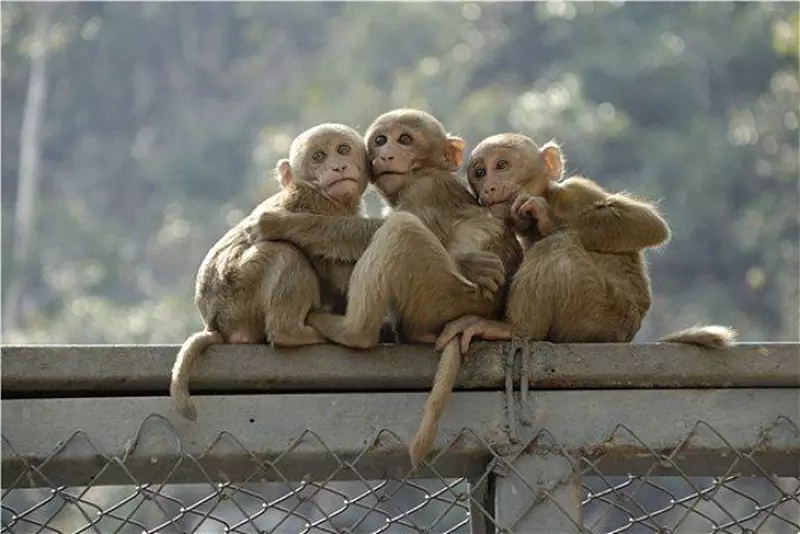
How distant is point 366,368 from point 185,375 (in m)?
0.63

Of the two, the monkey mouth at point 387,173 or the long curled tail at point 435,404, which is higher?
the monkey mouth at point 387,173

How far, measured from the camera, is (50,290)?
2584cm

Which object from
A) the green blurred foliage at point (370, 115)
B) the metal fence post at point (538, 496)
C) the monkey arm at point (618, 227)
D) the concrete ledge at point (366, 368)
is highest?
the monkey arm at point (618, 227)

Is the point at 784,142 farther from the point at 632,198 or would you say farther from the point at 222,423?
the point at 222,423

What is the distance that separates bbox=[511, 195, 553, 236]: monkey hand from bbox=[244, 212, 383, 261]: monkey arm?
0.58 meters

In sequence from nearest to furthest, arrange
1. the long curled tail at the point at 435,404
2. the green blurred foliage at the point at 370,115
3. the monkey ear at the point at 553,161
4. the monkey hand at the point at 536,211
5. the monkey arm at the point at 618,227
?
the long curled tail at the point at 435,404
the monkey hand at the point at 536,211
the monkey arm at the point at 618,227
the monkey ear at the point at 553,161
the green blurred foliage at the point at 370,115

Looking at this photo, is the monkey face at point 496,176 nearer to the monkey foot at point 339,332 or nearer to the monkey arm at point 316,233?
the monkey arm at point 316,233

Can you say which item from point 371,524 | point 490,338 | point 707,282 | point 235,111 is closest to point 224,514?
point 371,524

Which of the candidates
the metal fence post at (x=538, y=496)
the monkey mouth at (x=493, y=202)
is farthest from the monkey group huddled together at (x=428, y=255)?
the metal fence post at (x=538, y=496)

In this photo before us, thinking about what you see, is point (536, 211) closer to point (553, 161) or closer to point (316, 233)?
point (553, 161)

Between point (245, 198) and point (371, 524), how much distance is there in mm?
9003

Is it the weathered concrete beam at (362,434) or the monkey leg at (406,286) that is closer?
the weathered concrete beam at (362,434)

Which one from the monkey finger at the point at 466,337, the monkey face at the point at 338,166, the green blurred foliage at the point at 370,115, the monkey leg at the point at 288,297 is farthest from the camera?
the green blurred foliage at the point at 370,115

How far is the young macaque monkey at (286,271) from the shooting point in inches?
210
